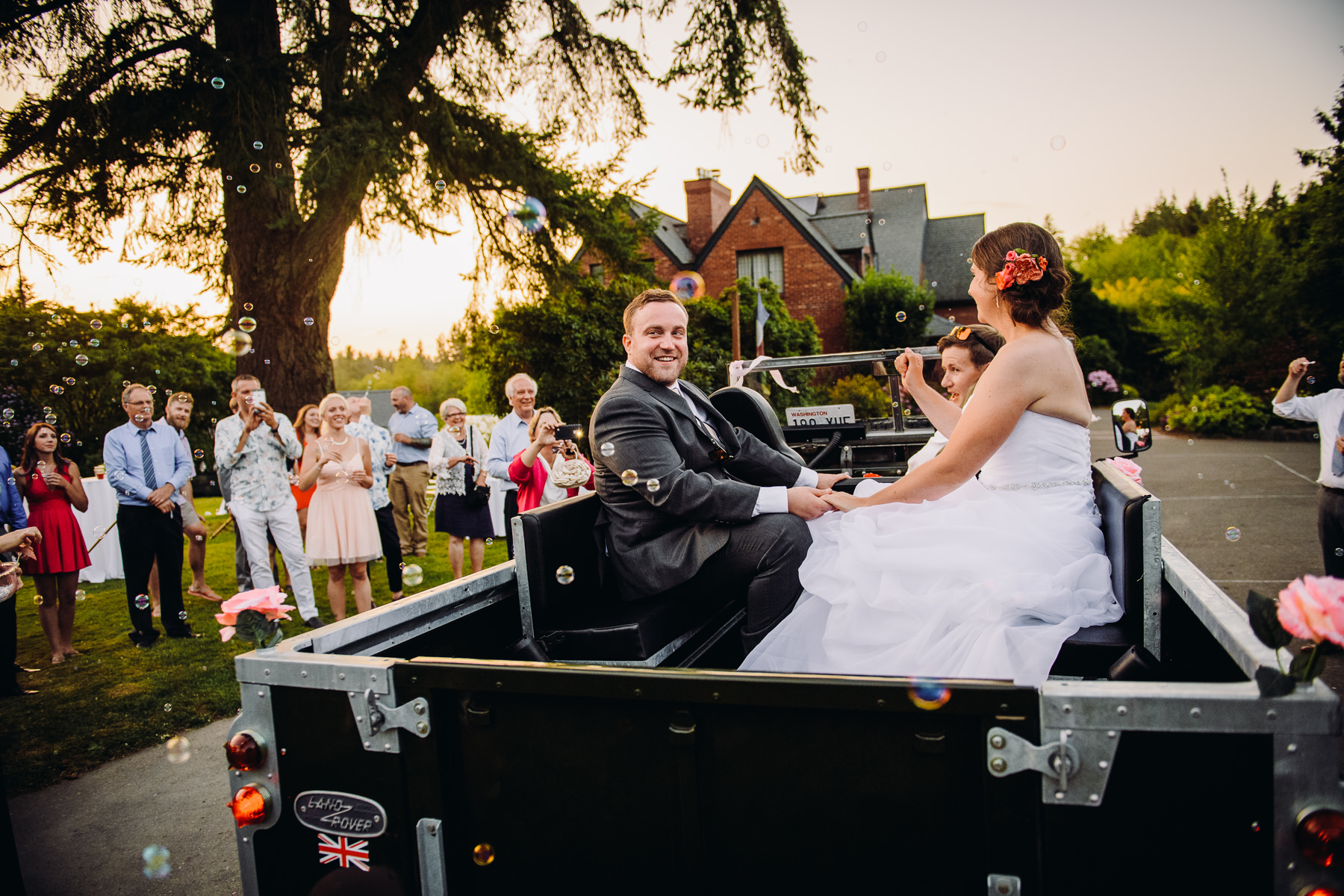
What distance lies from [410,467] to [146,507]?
4.04 m

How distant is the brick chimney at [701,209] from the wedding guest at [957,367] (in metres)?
29.6

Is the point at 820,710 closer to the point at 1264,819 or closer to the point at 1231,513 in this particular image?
the point at 1264,819

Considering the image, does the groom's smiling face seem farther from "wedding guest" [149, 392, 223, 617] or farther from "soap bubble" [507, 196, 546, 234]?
"soap bubble" [507, 196, 546, 234]

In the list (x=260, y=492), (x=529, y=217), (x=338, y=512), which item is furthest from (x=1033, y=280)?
(x=529, y=217)

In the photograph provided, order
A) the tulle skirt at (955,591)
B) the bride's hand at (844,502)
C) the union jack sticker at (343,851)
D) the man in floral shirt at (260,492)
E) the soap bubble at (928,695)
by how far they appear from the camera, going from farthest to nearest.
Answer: the man in floral shirt at (260,492) < the bride's hand at (844,502) < the tulle skirt at (955,591) < the union jack sticker at (343,851) < the soap bubble at (928,695)

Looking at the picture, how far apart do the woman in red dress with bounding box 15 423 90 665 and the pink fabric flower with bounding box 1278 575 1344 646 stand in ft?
24.2

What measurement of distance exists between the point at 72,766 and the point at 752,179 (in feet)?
100

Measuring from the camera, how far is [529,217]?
11.4 metres

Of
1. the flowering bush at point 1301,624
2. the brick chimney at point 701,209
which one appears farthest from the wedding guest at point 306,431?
the brick chimney at point 701,209

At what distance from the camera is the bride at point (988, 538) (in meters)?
2.18

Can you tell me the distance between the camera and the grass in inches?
179

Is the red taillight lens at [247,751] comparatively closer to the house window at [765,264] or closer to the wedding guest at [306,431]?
the wedding guest at [306,431]

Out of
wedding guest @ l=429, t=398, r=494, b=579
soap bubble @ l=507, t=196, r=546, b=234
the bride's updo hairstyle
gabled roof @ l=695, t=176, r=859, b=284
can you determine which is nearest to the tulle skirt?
the bride's updo hairstyle

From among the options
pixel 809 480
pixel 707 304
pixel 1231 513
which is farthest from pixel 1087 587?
pixel 707 304
